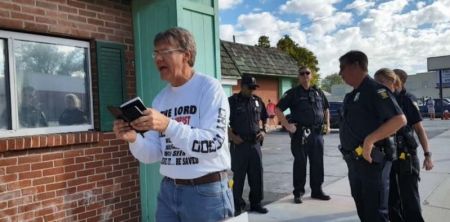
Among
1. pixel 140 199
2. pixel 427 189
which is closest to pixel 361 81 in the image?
pixel 140 199

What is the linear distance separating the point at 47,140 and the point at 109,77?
989 mm

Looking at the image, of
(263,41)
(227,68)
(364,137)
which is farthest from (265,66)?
(364,137)

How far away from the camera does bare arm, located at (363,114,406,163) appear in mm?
3537

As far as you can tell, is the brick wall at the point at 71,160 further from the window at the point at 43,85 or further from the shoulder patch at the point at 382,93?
the shoulder patch at the point at 382,93

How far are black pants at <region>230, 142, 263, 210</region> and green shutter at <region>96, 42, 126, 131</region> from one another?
1.87 m

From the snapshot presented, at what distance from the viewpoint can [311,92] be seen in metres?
6.43

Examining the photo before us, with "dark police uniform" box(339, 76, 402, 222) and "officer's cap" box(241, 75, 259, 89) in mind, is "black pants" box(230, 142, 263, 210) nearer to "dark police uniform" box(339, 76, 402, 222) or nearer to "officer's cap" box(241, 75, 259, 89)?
"officer's cap" box(241, 75, 259, 89)

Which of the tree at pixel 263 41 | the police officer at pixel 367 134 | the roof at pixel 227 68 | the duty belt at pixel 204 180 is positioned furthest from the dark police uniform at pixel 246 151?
the tree at pixel 263 41

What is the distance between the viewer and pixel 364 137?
12.4 feet

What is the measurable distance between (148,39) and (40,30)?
119cm

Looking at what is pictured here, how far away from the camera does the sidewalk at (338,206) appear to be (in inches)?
219

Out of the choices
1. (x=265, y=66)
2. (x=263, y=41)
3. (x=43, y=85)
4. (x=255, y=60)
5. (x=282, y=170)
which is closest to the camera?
(x=43, y=85)

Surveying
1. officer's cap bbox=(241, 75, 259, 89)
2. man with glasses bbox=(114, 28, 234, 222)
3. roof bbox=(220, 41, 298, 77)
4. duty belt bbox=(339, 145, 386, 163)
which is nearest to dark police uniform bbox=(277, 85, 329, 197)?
officer's cap bbox=(241, 75, 259, 89)

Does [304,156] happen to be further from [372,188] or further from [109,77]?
[109,77]
